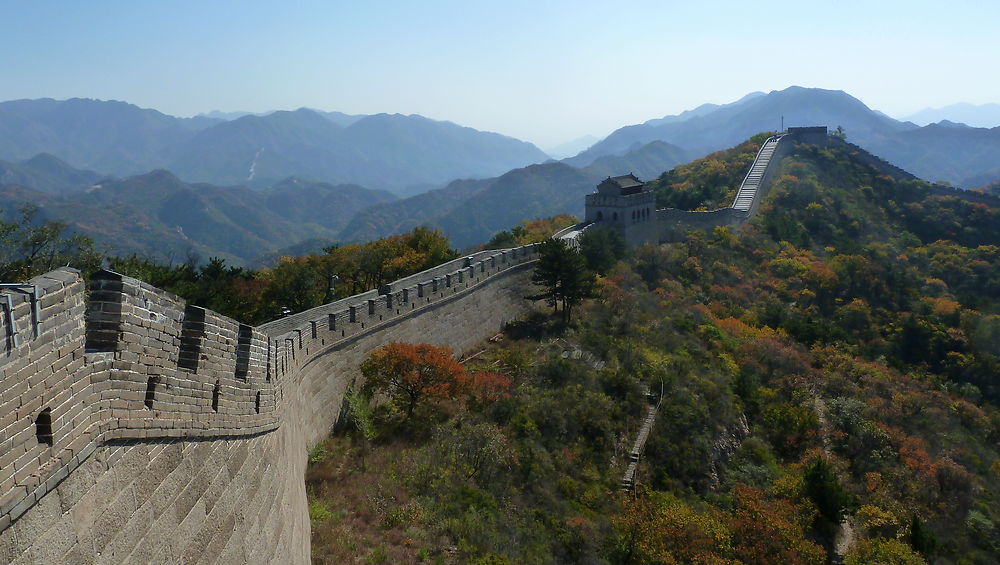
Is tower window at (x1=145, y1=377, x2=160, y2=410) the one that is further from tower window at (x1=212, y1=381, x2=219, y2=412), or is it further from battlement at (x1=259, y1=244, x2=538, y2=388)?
battlement at (x1=259, y1=244, x2=538, y2=388)

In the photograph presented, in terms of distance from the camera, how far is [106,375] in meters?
4.13

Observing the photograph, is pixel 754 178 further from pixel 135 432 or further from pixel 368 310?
pixel 135 432

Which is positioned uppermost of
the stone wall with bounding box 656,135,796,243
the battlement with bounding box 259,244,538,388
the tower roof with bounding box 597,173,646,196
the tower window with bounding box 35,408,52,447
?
the tower roof with bounding box 597,173,646,196

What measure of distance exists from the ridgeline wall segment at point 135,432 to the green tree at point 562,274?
18.7m

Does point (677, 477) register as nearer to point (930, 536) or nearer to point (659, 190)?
point (930, 536)

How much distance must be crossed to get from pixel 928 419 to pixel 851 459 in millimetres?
6018

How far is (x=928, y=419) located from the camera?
25.1 meters

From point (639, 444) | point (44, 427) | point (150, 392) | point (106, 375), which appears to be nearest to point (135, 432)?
point (150, 392)

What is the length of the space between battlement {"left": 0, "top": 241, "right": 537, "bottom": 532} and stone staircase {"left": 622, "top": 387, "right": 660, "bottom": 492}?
13145 mm

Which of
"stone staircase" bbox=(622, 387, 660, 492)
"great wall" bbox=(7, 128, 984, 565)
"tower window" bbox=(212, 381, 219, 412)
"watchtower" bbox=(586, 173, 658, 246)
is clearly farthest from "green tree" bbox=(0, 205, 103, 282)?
"watchtower" bbox=(586, 173, 658, 246)

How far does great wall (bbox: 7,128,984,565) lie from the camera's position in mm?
3295

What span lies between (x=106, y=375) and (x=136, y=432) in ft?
1.70

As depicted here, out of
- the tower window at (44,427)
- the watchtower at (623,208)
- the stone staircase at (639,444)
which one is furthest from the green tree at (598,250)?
the tower window at (44,427)

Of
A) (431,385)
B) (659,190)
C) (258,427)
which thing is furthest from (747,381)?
(659,190)
